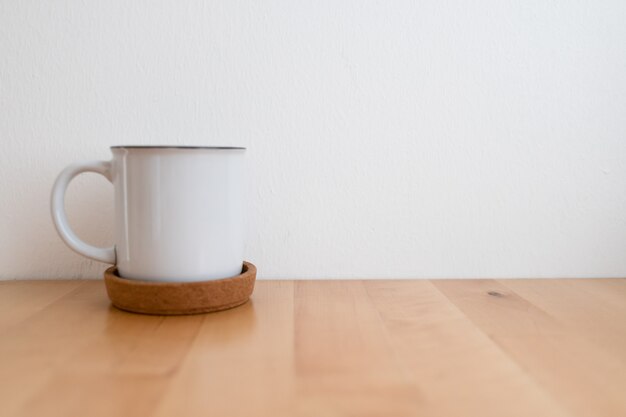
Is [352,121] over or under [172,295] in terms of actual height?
over

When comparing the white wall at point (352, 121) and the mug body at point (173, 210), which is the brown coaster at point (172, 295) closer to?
the mug body at point (173, 210)

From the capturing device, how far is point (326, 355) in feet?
1.56

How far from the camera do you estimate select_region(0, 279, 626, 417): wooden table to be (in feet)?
1.25

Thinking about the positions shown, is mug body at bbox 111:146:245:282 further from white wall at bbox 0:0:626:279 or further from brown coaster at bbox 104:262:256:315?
white wall at bbox 0:0:626:279

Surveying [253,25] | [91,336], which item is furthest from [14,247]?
[253,25]

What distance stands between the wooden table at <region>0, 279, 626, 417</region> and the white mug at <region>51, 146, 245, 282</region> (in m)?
0.05

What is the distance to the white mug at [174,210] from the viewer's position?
0.59 metres

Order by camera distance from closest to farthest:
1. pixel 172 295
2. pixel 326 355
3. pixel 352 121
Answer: pixel 326 355 < pixel 172 295 < pixel 352 121

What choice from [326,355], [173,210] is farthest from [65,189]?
[326,355]

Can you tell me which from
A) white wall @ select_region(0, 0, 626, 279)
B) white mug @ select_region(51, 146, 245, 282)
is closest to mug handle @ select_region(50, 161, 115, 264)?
white mug @ select_region(51, 146, 245, 282)

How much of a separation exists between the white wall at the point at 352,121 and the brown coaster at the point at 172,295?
16 cm

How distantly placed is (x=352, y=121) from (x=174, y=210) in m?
0.27

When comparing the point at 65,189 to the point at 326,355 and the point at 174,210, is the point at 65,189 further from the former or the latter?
the point at 326,355

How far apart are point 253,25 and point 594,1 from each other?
43 cm
